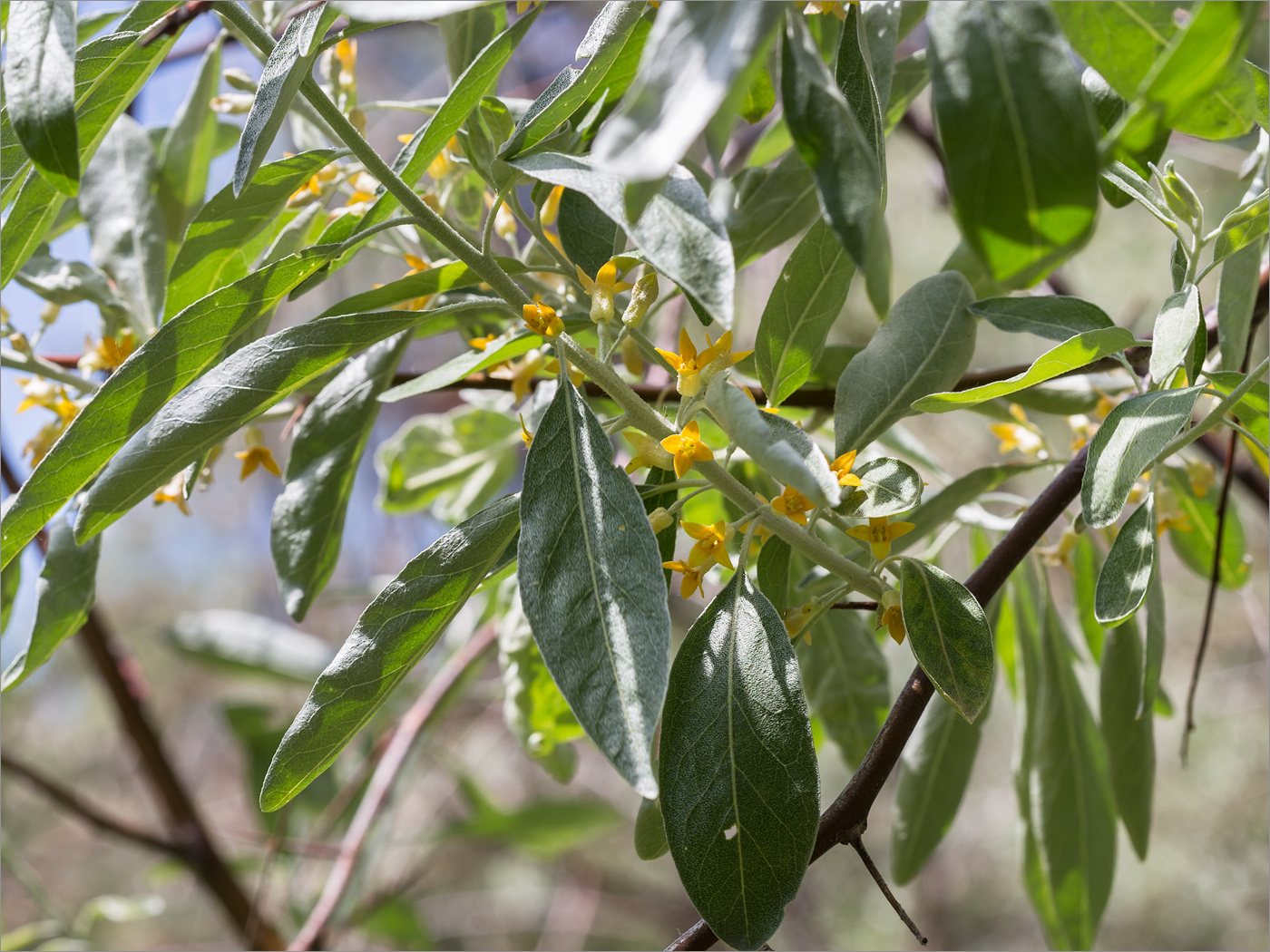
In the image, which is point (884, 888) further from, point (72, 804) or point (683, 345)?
point (72, 804)

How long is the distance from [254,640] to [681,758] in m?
1.02

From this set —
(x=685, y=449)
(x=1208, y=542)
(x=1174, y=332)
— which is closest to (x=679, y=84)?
(x=685, y=449)

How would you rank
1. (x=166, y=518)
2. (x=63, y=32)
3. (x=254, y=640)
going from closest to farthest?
(x=63, y=32) < (x=254, y=640) < (x=166, y=518)

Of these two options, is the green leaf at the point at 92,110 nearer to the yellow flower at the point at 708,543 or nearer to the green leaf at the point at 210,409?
the green leaf at the point at 210,409

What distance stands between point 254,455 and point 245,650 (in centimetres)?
75

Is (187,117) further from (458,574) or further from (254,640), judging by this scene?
(254,640)

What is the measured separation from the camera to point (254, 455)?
58cm

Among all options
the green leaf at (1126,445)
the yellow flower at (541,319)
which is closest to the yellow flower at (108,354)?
the yellow flower at (541,319)

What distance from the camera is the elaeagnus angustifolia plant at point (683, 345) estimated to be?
9.8 inches

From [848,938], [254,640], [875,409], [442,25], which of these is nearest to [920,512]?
[875,409]

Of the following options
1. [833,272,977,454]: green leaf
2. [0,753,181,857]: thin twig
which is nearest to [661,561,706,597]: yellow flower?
[833,272,977,454]: green leaf

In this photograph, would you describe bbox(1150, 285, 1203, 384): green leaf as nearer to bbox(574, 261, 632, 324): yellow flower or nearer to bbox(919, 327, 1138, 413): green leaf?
bbox(919, 327, 1138, 413): green leaf

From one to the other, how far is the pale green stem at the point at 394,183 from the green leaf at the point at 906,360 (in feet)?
0.57

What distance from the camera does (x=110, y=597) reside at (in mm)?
4316
